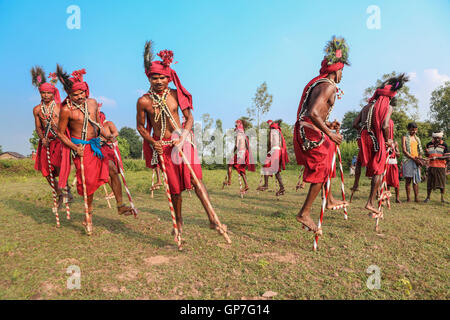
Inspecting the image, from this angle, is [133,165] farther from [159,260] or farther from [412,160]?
[159,260]

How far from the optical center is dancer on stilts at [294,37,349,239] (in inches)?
163

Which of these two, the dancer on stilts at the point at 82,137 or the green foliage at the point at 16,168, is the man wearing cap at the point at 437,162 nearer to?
the dancer on stilts at the point at 82,137

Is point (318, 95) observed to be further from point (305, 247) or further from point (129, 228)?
point (129, 228)

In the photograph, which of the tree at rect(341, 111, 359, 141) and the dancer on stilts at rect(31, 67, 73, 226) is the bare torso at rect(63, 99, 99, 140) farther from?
the tree at rect(341, 111, 359, 141)

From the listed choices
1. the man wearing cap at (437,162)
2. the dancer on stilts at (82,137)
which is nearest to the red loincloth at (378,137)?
the man wearing cap at (437,162)

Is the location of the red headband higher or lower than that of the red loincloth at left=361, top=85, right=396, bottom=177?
higher

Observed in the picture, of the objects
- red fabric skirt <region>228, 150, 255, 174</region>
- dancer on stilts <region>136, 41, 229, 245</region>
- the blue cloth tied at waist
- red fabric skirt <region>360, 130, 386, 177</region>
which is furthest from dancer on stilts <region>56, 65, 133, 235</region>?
red fabric skirt <region>228, 150, 255, 174</region>

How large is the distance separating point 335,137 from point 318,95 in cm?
69

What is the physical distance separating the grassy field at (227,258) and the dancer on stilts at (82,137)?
897 millimetres

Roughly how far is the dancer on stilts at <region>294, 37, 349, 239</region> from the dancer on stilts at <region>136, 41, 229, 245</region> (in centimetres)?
161

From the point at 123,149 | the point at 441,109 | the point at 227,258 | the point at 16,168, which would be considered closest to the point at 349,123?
the point at 441,109

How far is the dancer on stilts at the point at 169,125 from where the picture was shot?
13.5ft
